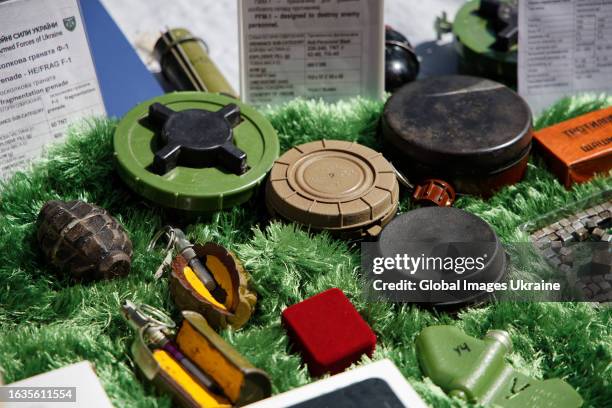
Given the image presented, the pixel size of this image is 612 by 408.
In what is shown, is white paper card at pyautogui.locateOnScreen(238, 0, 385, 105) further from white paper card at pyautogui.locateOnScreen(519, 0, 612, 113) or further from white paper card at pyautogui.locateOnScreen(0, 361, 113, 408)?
white paper card at pyautogui.locateOnScreen(0, 361, 113, 408)

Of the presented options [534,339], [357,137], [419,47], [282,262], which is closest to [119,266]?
[282,262]

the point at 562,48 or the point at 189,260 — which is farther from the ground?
the point at 562,48

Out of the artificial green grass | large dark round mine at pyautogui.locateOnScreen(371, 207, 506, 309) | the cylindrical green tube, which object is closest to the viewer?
the artificial green grass

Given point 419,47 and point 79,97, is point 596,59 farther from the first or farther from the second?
point 79,97

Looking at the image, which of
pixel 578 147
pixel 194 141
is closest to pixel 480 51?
pixel 578 147

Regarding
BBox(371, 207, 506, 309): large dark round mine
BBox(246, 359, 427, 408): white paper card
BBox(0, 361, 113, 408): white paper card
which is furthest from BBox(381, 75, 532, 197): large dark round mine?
BBox(0, 361, 113, 408): white paper card

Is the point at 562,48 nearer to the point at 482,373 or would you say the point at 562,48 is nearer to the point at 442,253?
the point at 442,253

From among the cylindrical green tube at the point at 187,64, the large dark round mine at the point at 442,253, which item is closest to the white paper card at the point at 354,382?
the large dark round mine at the point at 442,253
